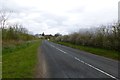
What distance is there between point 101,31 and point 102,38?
2392mm

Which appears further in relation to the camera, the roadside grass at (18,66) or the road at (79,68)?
the roadside grass at (18,66)

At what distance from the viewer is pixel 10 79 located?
9.38 meters

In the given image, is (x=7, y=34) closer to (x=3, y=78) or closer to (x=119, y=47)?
(x=119, y=47)

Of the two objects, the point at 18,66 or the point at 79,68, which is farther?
the point at 18,66

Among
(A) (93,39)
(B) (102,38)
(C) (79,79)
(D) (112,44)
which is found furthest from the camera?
(A) (93,39)

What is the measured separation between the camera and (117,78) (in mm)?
9680

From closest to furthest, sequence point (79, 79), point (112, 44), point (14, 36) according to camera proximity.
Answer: point (79, 79) < point (112, 44) < point (14, 36)

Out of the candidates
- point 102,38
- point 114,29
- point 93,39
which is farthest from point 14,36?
point 114,29

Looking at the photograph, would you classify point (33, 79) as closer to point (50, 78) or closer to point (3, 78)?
point (50, 78)

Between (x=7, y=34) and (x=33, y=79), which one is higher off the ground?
(x=7, y=34)

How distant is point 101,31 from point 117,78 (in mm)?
25619

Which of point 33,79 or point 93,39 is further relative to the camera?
point 93,39

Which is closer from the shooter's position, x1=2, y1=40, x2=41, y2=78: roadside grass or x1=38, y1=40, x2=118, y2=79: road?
x1=38, y1=40, x2=118, y2=79: road

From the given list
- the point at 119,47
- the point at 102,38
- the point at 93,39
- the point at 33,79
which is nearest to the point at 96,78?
the point at 33,79
